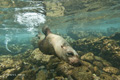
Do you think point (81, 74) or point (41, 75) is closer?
point (81, 74)

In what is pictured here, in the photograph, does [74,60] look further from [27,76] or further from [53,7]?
[53,7]

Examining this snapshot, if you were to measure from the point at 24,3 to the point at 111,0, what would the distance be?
39.4 ft

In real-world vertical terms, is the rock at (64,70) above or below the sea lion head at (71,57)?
below

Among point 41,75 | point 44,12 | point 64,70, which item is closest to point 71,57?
point 64,70

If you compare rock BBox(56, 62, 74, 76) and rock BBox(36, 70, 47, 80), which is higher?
rock BBox(56, 62, 74, 76)

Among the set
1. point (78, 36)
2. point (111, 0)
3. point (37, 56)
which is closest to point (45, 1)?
point (37, 56)

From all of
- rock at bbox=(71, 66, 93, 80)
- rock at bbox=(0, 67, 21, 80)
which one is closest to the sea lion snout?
rock at bbox=(71, 66, 93, 80)

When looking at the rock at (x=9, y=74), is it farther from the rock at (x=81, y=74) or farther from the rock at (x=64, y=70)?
the rock at (x=81, y=74)

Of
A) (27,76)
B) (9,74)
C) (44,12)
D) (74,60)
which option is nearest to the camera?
(74,60)

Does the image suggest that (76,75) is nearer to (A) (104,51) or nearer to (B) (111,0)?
(A) (104,51)

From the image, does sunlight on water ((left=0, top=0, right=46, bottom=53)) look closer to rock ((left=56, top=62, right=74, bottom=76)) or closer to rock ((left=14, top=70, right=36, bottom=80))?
rock ((left=14, top=70, right=36, bottom=80))

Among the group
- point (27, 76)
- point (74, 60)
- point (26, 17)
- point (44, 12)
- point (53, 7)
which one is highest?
point (53, 7)

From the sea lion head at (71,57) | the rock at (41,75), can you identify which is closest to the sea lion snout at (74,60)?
the sea lion head at (71,57)

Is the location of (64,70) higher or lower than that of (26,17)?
lower
